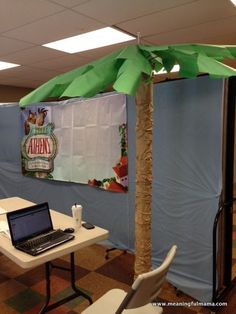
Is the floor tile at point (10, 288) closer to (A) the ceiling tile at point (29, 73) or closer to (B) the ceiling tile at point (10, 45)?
(B) the ceiling tile at point (10, 45)

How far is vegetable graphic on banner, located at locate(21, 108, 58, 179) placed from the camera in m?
3.78

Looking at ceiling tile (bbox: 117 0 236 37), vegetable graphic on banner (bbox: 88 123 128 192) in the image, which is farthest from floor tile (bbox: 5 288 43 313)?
ceiling tile (bbox: 117 0 236 37)

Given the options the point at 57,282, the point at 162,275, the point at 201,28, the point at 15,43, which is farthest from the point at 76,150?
the point at 162,275

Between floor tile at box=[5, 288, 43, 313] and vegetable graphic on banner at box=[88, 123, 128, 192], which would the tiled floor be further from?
vegetable graphic on banner at box=[88, 123, 128, 192]

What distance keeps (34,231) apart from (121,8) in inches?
87.0

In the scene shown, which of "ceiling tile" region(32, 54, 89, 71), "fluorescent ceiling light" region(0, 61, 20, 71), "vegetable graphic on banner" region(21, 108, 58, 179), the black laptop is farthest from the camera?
Answer: "fluorescent ceiling light" region(0, 61, 20, 71)

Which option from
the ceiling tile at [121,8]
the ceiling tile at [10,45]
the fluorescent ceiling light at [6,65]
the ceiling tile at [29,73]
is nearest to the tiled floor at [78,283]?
the ceiling tile at [121,8]

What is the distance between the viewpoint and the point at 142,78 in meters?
1.69

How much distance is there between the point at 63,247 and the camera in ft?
5.82

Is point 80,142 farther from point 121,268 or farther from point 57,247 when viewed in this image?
point 57,247

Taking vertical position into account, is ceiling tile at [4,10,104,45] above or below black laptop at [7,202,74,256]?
above

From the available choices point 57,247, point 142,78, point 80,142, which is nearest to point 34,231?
point 57,247

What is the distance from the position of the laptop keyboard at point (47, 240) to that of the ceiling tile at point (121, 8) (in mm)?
2071

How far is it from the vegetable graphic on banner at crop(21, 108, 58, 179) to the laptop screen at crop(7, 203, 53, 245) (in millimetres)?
1797
